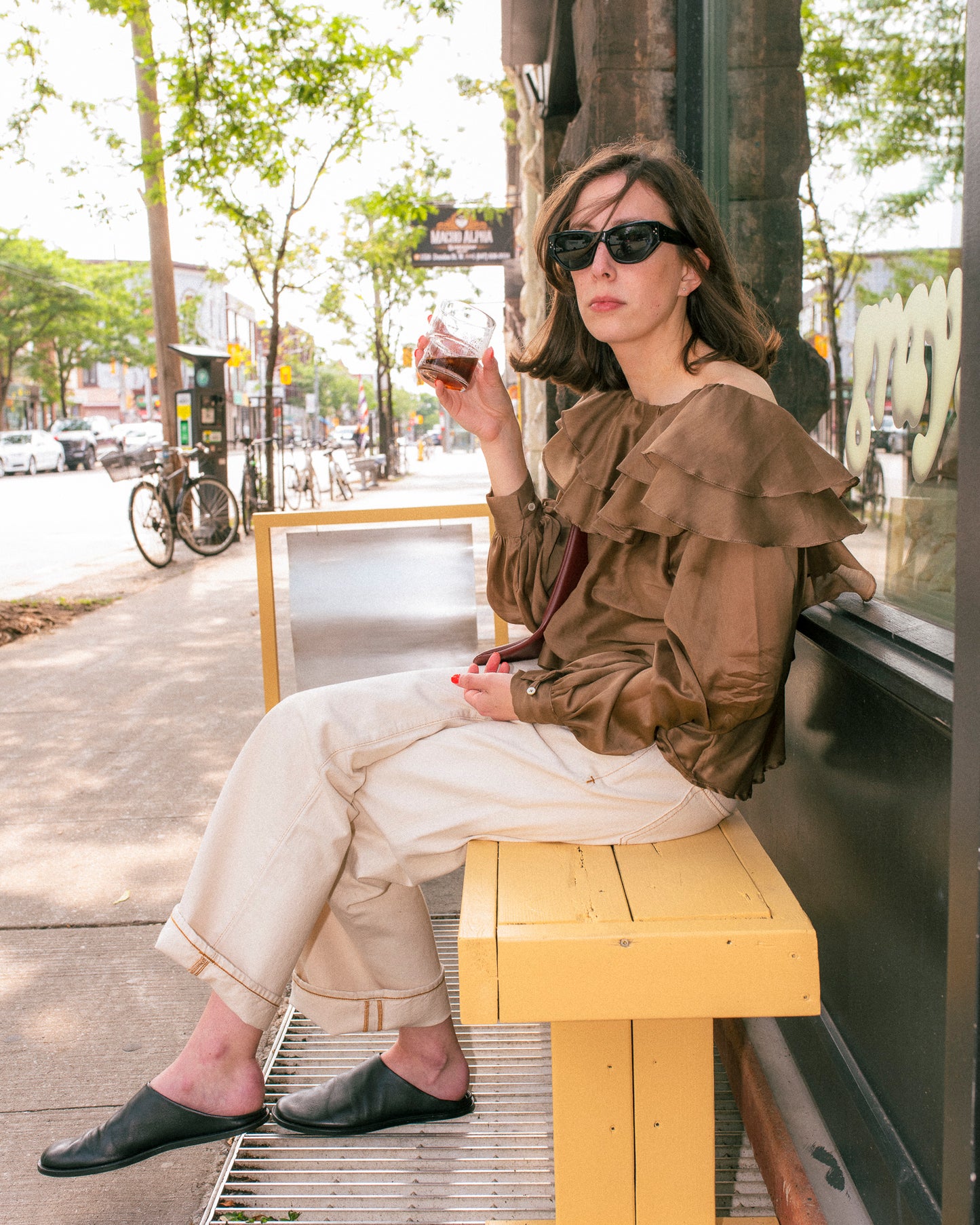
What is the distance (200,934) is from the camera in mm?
2016

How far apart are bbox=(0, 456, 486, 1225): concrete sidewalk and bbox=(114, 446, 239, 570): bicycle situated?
3696 mm

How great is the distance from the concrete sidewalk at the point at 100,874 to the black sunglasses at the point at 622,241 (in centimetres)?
182

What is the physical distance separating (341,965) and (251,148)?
9.83 metres

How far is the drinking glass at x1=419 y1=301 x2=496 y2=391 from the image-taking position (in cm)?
228

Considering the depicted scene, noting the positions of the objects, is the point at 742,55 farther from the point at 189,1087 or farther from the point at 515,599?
the point at 189,1087

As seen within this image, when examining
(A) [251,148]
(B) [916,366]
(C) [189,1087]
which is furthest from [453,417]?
(A) [251,148]

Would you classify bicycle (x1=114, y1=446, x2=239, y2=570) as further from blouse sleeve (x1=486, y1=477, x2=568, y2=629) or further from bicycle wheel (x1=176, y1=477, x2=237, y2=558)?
blouse sleeve (x1=486, y1=477, x2=568, y2=629)

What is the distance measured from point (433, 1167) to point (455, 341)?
1586 millimetres

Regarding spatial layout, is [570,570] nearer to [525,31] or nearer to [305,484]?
[525,31]

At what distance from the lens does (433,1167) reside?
221 cm

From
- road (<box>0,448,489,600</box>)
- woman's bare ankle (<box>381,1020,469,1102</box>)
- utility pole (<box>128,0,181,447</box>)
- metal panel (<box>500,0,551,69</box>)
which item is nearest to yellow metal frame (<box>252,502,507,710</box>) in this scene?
woman's bare ankle (<box>381,1020,469,1102</box>)

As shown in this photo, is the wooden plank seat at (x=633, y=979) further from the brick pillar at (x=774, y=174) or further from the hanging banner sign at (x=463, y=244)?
the hanging banner sign at (x=463, y=244)

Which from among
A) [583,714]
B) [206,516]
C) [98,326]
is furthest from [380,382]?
[583,714]

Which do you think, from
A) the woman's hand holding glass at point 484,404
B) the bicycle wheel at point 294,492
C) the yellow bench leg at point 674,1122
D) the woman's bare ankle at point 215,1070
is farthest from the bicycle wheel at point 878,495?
the bicycle wheel at point 294,492
